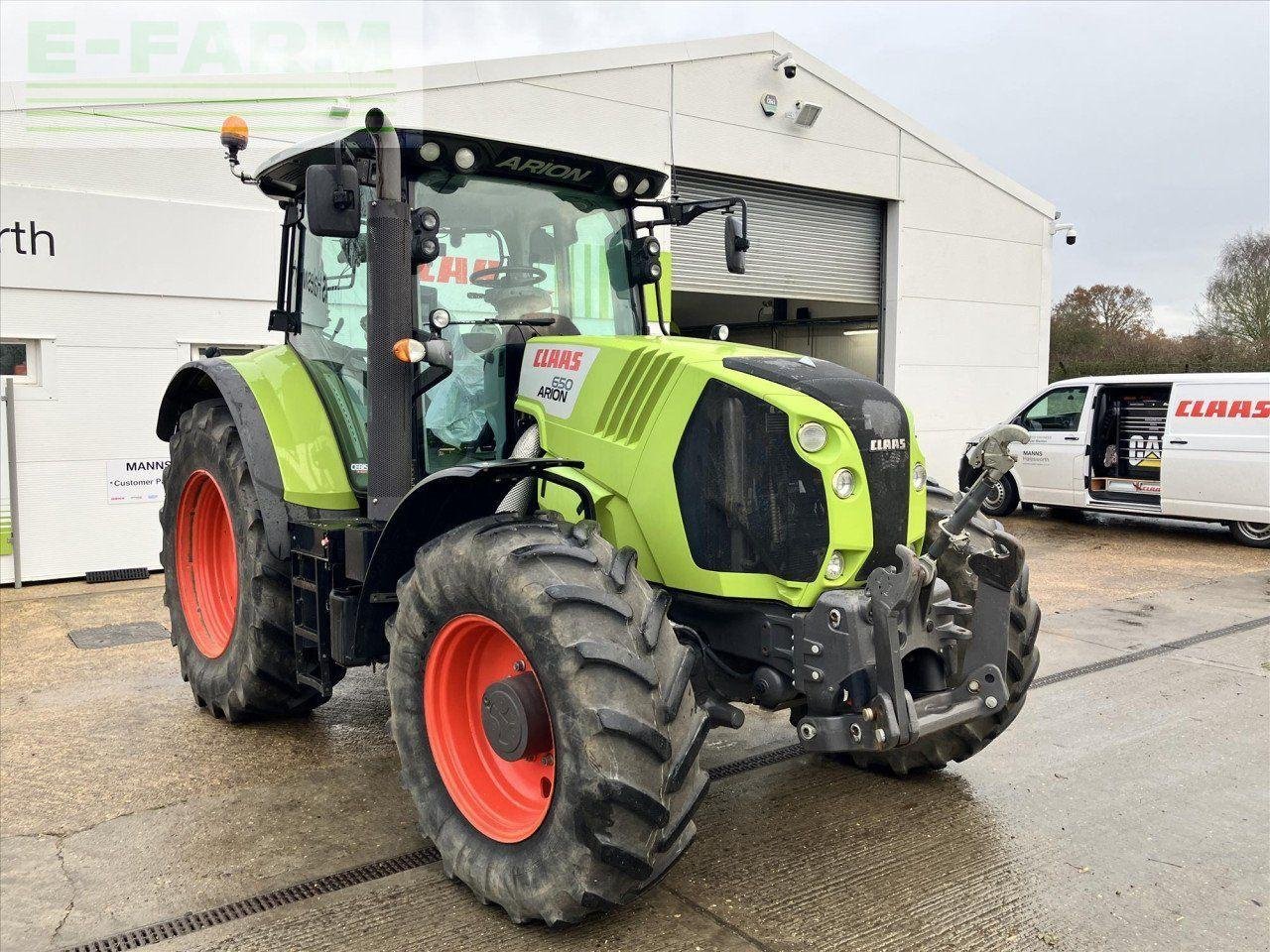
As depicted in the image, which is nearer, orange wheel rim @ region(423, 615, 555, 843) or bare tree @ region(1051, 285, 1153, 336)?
orange wheel rim @ region(423, 615, 555, 843)

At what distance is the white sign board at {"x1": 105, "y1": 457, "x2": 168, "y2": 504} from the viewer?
8.34m

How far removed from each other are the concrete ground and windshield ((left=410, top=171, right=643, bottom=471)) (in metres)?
1.46

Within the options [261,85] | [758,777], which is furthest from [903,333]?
[758,777]

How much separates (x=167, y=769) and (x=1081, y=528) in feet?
35.1

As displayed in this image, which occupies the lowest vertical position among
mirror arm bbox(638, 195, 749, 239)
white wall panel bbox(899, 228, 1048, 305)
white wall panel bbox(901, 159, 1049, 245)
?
mirror arm bbox(638, 195, 749, 239)

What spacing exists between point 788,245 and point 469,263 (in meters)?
9.36

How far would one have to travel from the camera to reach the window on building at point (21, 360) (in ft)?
26.1

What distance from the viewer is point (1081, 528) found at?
1214 centimetres

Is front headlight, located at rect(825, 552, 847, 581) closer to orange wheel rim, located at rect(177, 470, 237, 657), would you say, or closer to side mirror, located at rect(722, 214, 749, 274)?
side mirror, located at rect(722, 214, 749, 274)

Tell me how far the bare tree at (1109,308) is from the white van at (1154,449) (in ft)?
72.5

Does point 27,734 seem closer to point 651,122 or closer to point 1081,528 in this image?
point 651,122

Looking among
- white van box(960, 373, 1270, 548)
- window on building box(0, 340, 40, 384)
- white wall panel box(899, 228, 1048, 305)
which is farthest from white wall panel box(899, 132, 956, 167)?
window on building box(0, 340, 40, 384)

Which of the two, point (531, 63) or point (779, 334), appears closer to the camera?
point (531, 63)

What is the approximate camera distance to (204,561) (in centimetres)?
514
